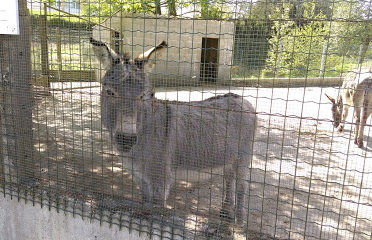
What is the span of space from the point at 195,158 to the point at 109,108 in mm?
1087

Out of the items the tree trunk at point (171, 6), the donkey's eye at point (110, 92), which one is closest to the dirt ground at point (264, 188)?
the donkey's eye at point (110, 92)

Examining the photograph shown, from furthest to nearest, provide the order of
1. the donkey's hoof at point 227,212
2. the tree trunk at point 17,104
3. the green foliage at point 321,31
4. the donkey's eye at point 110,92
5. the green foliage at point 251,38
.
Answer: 1. the green foliage at point 251,38
2. the donkey's hoof at point 227,212
3. the tree trunk at point 17,104
4. the donkey's eye at point 110,92
5. the green foliage at point 321,31

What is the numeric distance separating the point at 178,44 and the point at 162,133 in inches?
268

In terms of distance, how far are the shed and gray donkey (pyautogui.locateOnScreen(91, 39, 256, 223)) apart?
0.72ft

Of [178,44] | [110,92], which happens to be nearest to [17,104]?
[110,92]

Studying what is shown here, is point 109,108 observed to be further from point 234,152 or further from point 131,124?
point 234,152

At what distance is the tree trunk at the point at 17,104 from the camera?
131 inches

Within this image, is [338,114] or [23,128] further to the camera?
[338,114]

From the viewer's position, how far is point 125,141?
2.98 meters

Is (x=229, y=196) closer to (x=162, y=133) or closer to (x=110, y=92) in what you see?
(x=162, y=133)

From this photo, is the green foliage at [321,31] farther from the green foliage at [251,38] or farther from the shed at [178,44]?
the shed at [178,44]

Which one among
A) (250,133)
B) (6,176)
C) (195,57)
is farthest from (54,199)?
(195,57)

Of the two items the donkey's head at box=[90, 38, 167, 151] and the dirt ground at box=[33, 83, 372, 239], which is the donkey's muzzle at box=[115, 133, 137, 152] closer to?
the donkey's head at box=[90, 38, 167, 151]

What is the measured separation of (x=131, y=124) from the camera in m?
2.87
